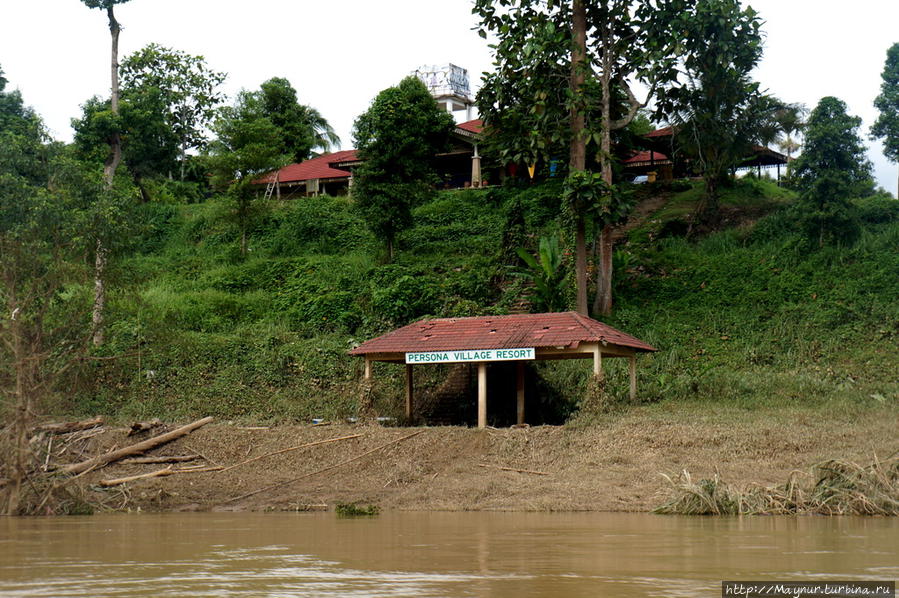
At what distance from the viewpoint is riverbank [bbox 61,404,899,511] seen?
14922 mm

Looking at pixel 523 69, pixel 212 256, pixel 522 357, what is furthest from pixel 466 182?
pixel 522 357

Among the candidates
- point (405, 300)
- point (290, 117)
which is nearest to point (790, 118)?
point (405, 300)

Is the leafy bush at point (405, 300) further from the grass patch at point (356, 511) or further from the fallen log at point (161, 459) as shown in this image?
the grass patch at point (356, 511)

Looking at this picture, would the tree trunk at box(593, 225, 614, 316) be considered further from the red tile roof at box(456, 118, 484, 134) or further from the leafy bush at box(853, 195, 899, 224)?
the red tile roof at box(456, 118, 484, 134)

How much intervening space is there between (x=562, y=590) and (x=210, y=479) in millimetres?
12125

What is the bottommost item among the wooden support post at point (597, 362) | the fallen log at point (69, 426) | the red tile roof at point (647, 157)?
the fallen log at point (69, 426)

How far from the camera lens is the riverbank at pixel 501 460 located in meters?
14.9

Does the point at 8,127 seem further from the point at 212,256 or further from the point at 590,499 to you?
the point at 590,499

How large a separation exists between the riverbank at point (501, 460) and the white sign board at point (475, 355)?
4.89 ft

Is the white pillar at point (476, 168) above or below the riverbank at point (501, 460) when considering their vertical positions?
above

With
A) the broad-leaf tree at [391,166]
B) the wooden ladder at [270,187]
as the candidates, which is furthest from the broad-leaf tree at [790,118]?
the wooden ladder at [270,187]

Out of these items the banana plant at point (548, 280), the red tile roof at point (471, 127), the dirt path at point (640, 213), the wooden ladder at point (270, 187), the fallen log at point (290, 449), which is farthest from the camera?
the wooden ladder at point (270, 187)

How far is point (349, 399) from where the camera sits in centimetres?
2414

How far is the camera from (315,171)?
46.9 metres
